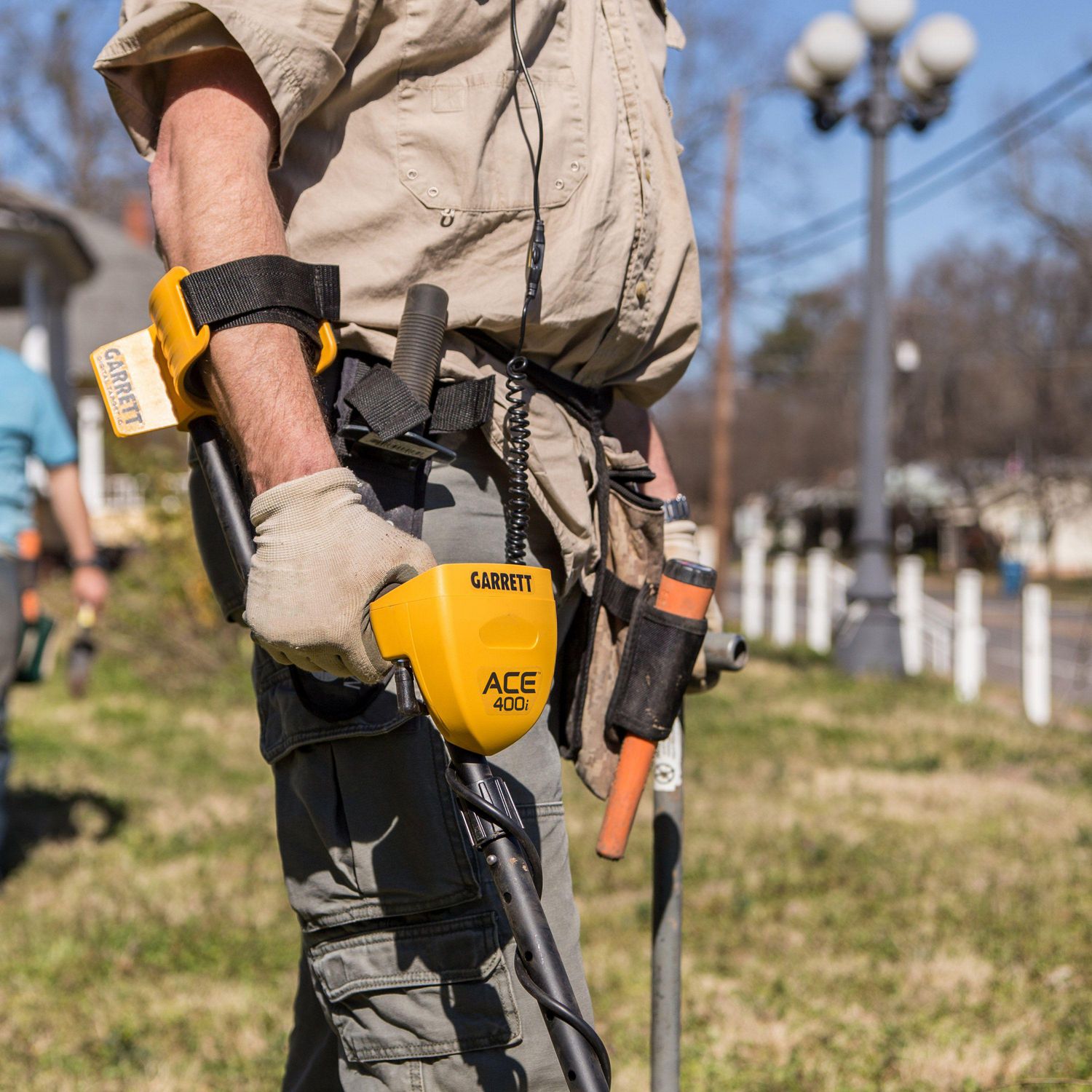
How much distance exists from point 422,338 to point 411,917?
70cm

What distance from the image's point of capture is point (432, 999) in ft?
5.17

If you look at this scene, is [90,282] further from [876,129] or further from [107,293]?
[876,129]

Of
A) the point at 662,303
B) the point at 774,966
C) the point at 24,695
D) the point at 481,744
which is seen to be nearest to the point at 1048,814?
the point at 774,966

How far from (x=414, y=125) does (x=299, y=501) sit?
21.9 inches

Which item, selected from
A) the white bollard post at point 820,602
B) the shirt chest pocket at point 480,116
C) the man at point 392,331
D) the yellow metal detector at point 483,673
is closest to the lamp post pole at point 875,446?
the white bollard post at point 820,602

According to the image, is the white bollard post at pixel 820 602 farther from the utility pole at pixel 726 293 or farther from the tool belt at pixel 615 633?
the tool belt at pixel 615 633

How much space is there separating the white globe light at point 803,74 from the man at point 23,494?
8051mm

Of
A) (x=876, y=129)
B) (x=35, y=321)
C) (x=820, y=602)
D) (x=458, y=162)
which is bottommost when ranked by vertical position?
(x=820, y=602)

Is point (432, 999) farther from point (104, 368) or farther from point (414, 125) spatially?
point (414, 125)

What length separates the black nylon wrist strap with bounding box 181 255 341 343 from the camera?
1511 millimetres

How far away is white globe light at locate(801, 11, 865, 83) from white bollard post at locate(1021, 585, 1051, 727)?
15.4 feet

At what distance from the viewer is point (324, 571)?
4.64ft

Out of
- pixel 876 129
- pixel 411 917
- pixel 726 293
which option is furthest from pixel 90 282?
pixel 411 917

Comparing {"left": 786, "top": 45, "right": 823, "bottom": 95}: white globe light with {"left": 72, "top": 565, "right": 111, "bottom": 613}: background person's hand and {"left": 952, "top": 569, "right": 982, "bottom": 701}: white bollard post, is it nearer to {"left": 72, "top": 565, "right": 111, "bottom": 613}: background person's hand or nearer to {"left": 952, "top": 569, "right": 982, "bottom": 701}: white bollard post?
{"left": 952, "top": 569, "right": 982, "bottom": 701}: white bollard post
